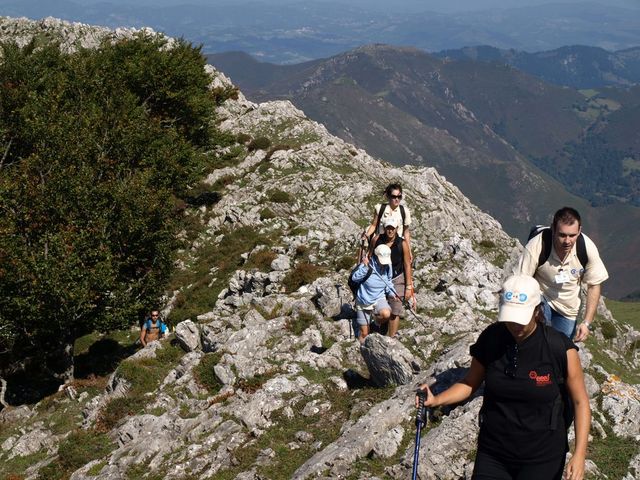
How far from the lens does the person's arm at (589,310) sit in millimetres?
9406

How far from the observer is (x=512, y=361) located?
251 inches

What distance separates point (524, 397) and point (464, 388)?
885mm

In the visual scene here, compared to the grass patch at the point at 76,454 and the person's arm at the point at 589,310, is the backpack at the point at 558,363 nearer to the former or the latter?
the person's arm at the point at 589,310

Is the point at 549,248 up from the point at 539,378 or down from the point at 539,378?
up

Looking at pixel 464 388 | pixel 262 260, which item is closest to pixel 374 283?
pixel 464 388

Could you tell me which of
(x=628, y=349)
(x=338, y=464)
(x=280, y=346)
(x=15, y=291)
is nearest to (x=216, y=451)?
(x=338, y=464)

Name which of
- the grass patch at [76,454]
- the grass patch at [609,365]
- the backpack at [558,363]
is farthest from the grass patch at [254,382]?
the grass patch at [609,365]

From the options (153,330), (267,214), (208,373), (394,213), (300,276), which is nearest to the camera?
(394,213)

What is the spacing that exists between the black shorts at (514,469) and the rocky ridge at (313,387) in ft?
12.7

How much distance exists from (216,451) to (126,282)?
14.8 meters

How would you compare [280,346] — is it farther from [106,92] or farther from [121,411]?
[106,92]

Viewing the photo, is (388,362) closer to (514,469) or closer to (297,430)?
(297,430)

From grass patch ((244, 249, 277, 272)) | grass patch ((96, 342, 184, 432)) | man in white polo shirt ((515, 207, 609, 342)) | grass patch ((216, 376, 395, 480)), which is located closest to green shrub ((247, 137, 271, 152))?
grass patch ((244, 249, 277, 272))

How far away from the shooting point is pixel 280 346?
18.7 m
